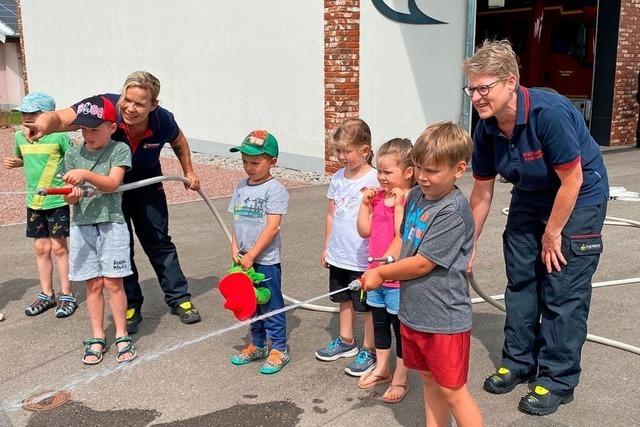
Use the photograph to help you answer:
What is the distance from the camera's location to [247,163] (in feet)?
12.8

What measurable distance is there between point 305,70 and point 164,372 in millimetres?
8019

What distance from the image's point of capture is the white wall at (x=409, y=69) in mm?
10828

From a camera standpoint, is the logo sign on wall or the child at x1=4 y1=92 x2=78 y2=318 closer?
the child at x1=4 y1=92 x2=78 y2=318

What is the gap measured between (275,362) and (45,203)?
222 centimetres

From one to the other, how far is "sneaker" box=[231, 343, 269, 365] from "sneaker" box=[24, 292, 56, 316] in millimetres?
1811

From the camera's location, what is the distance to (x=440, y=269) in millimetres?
2811

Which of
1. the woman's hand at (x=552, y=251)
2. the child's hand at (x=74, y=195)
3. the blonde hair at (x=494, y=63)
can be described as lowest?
the woman's hand at (x=552, y=251)

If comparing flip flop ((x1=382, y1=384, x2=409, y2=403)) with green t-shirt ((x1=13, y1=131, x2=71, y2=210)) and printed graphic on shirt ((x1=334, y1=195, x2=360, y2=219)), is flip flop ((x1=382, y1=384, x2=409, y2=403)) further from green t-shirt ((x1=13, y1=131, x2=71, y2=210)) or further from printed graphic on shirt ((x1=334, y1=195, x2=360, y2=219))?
green t-shirt ((x1=13, y1=131, x2=71, y2=210))

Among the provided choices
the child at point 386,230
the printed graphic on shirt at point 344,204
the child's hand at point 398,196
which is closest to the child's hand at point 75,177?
the printed graphic on shirt at point 344,204

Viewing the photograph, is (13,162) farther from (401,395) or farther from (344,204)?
(401,395)

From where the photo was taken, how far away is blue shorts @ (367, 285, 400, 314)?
3.56 metres

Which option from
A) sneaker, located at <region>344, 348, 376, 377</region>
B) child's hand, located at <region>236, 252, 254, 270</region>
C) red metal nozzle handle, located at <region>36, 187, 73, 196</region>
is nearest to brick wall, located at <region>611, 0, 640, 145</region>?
sneaker, located at <region>344, 348, 376, 377</region>

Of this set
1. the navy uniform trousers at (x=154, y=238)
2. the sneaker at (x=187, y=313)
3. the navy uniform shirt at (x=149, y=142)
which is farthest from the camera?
the sneaker at (x=187, y=313)

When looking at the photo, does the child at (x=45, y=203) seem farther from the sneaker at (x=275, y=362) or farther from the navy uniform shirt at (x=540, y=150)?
the navy uniform shirt at (x=540, y=150)
